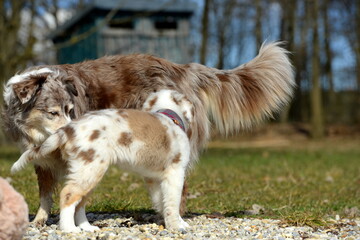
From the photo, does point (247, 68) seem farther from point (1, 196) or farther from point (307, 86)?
point (307, 86)

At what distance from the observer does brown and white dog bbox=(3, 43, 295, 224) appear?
4.96 m

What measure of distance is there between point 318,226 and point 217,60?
25.6m

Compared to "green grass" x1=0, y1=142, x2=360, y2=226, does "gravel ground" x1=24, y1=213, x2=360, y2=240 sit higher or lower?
higher

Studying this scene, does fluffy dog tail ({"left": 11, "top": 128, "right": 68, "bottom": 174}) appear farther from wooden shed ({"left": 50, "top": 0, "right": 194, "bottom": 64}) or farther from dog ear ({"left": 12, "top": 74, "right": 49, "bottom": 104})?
wooden shed ({"left": 50, "top": 0, "right": 194, "bottom": 64})

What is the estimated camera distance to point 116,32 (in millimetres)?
19656

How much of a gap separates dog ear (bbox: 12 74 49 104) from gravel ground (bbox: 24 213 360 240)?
1.16 metres

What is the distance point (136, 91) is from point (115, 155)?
→ 1282 millimetres

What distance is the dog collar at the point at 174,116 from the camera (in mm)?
4727

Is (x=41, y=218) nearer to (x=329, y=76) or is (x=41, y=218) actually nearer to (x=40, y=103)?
(x=40, y=103)

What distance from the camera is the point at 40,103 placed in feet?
16.3

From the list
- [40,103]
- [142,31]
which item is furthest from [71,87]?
[142,31]

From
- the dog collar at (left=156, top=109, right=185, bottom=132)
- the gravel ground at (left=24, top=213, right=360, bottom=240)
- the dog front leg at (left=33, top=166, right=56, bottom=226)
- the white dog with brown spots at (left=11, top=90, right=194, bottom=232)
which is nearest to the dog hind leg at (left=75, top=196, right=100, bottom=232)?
the white dog with brown spots at (left=11, top=90, right=194, bottom=232)

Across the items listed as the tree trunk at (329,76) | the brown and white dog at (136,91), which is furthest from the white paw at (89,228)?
the tree trunk at (329,76)

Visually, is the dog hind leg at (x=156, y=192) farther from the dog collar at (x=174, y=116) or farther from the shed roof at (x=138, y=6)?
the shed roof at (x=138, y=6)
